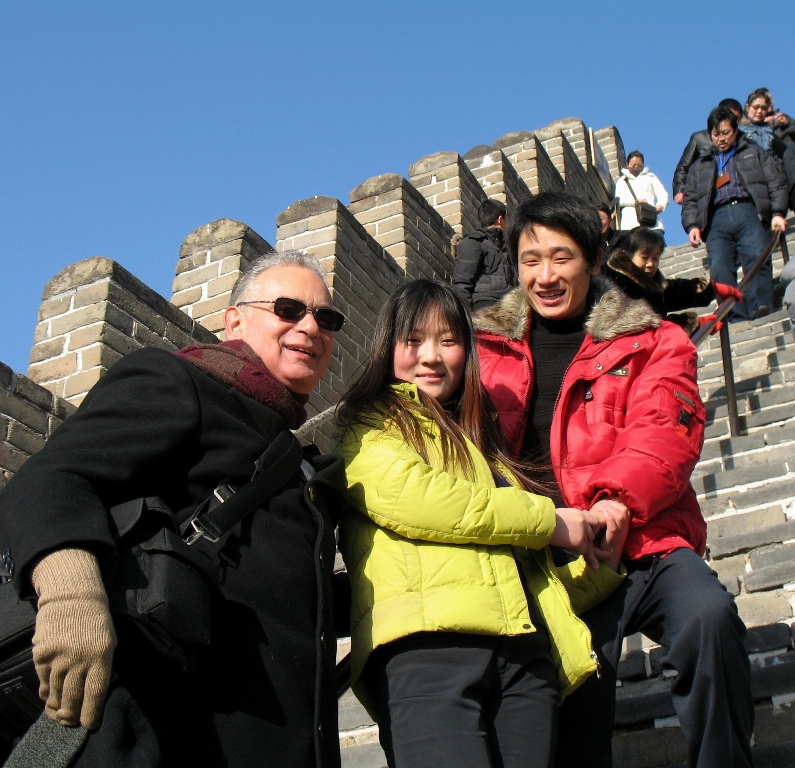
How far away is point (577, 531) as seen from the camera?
98.2 inches

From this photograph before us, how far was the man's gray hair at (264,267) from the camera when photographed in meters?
2.74

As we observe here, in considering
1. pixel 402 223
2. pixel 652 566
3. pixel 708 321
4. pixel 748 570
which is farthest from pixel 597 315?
pixel 402 223

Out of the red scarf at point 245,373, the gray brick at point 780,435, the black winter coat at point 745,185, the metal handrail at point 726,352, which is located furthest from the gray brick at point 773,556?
the black winter coat at point 745,185

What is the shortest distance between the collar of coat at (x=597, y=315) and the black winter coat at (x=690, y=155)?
7064 mm

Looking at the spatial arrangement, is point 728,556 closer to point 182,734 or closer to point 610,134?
point 182,734

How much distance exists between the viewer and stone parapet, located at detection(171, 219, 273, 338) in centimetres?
615

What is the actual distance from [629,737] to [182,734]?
5.87 ft

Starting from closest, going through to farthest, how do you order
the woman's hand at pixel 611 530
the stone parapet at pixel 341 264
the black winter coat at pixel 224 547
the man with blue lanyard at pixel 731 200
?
1. the black winter coat at pixel 224 547
2. the woman's hand at pixel 611 530
3. the stone parapet at pixel 341 264
4. the man with blue lanyard at pixel 731 200

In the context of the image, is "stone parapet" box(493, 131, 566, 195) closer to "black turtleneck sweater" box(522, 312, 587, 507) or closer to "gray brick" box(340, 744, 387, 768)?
"black turtleneck sweater" box(522, 312, 587, 507)

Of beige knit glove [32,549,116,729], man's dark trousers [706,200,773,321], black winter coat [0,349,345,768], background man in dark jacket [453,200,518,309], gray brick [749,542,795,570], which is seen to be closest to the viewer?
beige knit glove [32,549,116,729]

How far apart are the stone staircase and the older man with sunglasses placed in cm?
141

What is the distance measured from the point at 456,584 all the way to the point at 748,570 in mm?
2328

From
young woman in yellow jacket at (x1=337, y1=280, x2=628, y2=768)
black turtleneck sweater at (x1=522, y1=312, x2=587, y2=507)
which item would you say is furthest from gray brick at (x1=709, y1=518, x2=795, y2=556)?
young woman in yellow jacket at (x1=337, y1=280, x2=628, y2=768)

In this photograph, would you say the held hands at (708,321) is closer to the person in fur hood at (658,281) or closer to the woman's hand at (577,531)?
the person in fur hood at (658,281)
